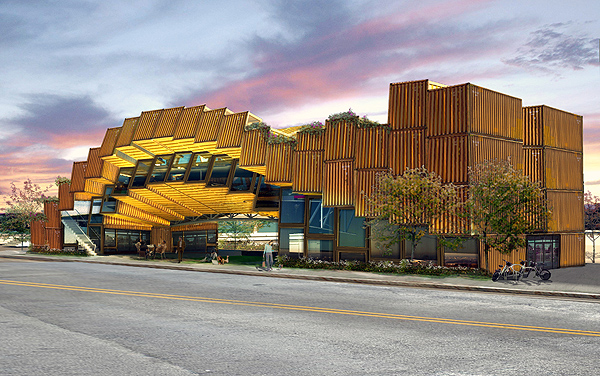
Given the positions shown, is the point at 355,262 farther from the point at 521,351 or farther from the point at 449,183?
the point at 521,351

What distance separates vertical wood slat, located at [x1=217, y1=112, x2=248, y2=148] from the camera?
102ft

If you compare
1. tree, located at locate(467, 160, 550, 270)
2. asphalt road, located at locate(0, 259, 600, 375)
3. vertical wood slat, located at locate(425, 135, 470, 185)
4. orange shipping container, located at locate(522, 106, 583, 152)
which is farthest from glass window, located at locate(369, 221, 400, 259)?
orange shipping container, located at locate(522, 106, 583, 152)

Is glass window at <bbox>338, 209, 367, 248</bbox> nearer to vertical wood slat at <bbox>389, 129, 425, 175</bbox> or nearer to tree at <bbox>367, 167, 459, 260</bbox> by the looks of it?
tree at <bbox>367, 167, 459, 260</bbox>

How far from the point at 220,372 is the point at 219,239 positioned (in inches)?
1425

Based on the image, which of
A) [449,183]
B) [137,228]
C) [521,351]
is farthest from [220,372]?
[137,228]

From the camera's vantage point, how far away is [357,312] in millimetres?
12398

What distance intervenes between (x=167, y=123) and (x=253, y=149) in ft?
26.5

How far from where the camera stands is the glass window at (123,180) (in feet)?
130

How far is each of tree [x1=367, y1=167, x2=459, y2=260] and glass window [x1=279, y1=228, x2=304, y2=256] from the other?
565 centimetres

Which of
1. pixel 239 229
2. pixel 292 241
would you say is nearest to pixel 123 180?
pixel 239 229

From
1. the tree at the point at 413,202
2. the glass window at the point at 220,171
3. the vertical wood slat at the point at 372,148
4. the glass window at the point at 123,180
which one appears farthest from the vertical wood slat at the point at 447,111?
the glass window at the point at 123,180

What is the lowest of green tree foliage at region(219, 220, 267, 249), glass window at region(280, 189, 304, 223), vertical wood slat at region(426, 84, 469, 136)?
green tree foliage at region(219, 220, 267, 249)

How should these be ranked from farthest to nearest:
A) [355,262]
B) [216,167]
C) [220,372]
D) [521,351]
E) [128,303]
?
1. [216,167]
2. [355,262]
3. [128,303]
4. [521,351]
5. [220,372]

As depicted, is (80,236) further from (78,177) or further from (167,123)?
(167,123)
